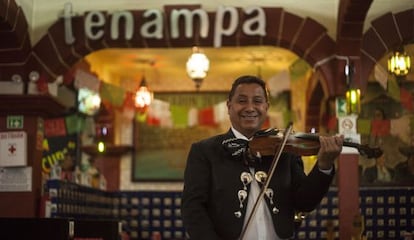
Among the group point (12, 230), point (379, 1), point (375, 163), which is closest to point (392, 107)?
point (375, 163)

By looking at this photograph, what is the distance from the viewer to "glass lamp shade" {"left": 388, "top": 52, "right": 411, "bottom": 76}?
7389mm

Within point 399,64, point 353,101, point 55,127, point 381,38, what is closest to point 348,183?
point 353,101

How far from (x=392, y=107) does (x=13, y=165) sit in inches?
203

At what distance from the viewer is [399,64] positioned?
7.51 m

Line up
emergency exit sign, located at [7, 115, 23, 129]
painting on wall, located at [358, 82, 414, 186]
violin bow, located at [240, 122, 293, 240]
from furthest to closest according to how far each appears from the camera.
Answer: painting on wall, located at [358, 82, 414, 186] < emergency exit sign, located at [7, 115, 23, 129] < violin bow, located at [240, 122, 293, 240]

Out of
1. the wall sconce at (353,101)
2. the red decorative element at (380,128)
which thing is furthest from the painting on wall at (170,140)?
the wall sconce at (353,101)

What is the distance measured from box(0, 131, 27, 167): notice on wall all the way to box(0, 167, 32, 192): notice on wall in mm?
95

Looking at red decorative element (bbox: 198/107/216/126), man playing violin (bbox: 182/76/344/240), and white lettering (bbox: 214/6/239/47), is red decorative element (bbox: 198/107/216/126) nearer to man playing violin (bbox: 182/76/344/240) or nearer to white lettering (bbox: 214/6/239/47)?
white lettering (bbox: 214/6/239/47)

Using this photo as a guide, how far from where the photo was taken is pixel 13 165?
24.6 feet

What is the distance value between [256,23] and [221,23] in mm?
402

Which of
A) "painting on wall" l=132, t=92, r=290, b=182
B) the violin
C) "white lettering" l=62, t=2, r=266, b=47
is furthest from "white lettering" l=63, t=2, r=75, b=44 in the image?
the violin

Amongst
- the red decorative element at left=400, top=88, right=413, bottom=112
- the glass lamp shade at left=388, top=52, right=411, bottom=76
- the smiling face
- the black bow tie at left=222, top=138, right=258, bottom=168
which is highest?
the glass lamp shade at left=388, top=52, right=411, bottom=76

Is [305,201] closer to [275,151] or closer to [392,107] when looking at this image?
[275,151]

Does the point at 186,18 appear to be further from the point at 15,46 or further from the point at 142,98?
the point at 142,98
